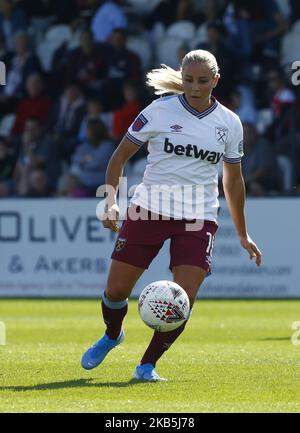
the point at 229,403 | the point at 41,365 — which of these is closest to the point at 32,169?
the point at 41,365

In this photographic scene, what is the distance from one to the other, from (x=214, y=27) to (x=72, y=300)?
5.88 metres

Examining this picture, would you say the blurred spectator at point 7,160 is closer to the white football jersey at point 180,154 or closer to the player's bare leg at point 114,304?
the player's bare leg at point 114,304

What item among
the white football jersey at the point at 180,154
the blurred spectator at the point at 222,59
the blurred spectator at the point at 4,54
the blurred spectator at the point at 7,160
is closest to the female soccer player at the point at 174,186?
the white football jersey at the point at 180,154

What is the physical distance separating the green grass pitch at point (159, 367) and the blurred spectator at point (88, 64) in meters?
6.71

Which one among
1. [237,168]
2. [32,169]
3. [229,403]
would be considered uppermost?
[237,168]

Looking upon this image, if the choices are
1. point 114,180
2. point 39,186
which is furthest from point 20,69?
point 114,180

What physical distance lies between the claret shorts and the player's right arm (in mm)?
283

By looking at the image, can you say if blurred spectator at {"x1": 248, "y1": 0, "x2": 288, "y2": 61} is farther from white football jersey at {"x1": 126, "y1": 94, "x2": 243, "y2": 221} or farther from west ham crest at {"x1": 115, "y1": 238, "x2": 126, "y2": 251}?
west ham crest at {"x1": 115, "y1": 238, "x2": 126, "y2": 251}

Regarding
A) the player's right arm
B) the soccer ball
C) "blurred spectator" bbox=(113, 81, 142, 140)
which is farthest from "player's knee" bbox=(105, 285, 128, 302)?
"blurred spectator" bbox=(113, 81, 142, 140)

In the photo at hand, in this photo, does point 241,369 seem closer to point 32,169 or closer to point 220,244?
point 220,244

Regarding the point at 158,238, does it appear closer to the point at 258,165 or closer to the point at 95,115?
the point at 258,165

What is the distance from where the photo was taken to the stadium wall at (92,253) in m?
17.8

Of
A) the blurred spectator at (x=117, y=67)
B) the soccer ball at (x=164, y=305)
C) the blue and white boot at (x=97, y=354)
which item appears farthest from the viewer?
the blurred spectator at (x=117, y=67)

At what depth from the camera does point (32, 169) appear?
1975 cm
